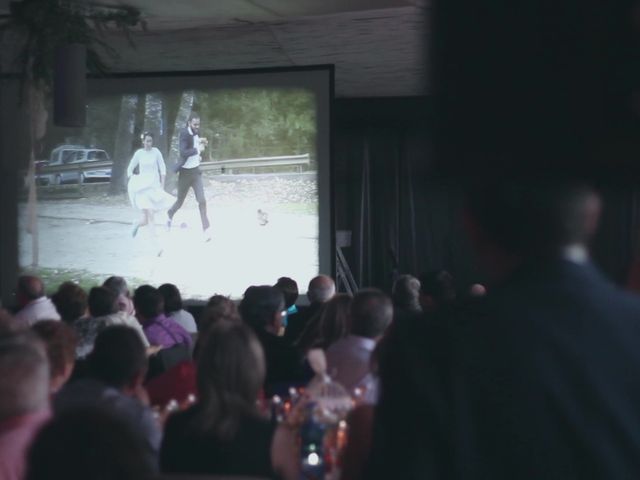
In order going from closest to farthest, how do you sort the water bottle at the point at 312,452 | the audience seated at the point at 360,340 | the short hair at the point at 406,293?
1. the water bottle at the point at 312,452
2. the audience seated at the point at 360,340
3. the short hair at the point at 406,293

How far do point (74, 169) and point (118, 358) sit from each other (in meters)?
7.51

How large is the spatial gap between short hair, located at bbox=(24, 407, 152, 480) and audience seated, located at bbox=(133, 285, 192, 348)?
11.5 ft

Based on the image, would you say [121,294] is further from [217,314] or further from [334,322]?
[334,322]

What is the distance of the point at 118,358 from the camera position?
3066 mm

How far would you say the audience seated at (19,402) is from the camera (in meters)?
2.29

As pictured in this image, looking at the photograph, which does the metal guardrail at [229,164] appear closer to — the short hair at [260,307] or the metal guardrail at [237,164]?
the metal guardrail at [237,164]

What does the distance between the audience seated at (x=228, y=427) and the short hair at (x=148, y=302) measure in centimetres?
250

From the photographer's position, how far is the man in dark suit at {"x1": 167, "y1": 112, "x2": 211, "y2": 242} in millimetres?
9992

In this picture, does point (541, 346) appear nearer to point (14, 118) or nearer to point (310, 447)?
point (310, 447)

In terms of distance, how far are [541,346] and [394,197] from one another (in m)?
11.3

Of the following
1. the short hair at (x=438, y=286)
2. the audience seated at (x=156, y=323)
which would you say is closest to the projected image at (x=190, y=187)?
the short hair at (x=438, y=286)

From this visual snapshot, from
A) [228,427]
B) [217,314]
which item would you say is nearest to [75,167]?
[217,314]

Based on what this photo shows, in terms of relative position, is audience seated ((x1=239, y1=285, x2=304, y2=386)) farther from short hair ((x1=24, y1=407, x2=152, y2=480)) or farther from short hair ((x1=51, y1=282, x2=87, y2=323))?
short hair ((x1=24, y1=407, x2=152, y2=480))

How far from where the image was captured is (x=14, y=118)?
33.9ft
